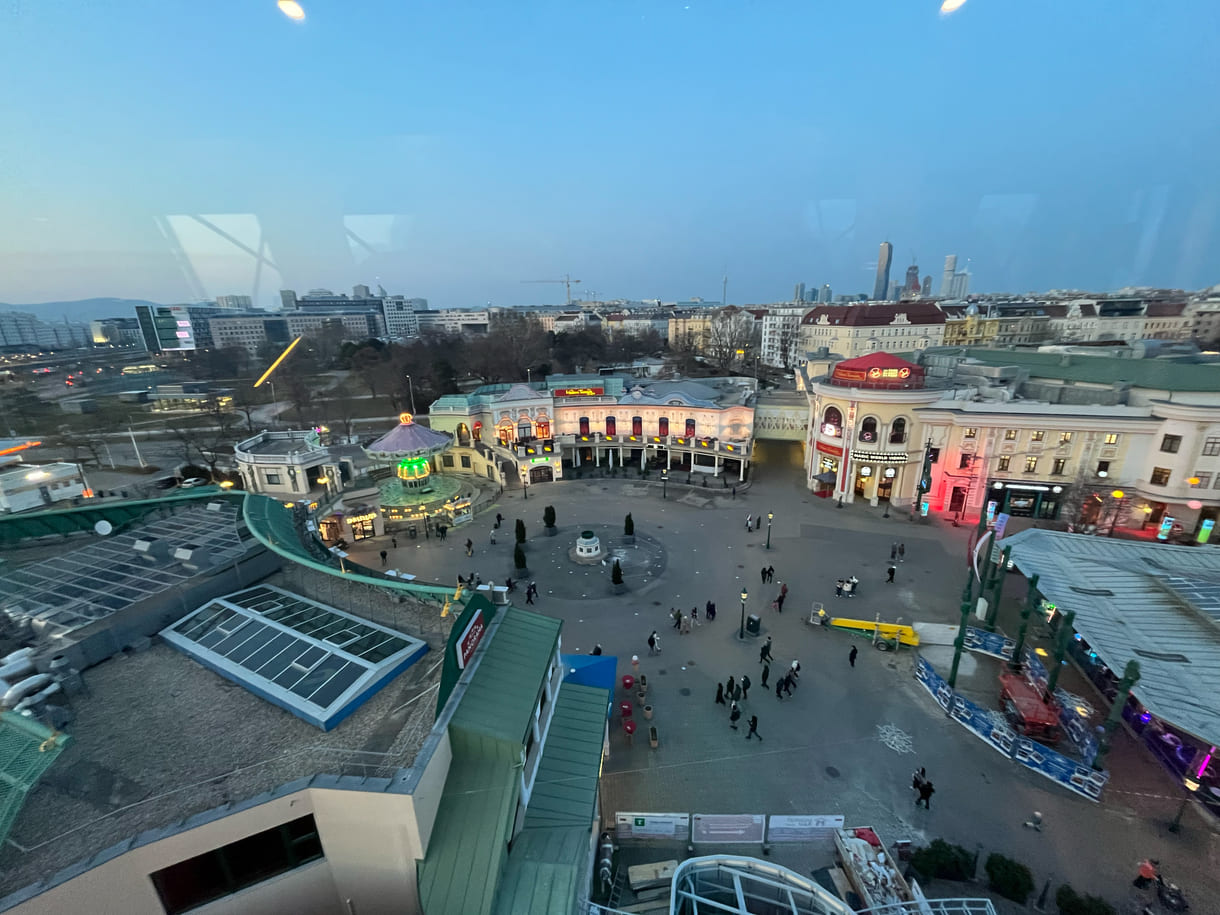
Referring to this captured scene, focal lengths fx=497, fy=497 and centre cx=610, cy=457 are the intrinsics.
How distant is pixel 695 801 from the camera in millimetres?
12680

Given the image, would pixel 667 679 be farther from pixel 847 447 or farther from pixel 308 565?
pixel 847 447

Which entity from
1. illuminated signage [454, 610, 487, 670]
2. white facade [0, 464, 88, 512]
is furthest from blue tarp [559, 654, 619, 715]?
white facade [0, 464, 88, 512]

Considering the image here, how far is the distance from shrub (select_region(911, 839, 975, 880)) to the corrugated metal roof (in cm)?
529

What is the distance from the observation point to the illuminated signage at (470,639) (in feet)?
27.4

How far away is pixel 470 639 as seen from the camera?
8859 mm

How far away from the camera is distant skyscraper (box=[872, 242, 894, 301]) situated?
91.2 meters

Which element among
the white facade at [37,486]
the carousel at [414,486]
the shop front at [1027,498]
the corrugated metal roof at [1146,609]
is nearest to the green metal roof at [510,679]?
the corrugated metal roof at [1146,609]

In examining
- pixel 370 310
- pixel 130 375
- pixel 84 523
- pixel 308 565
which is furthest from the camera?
pixel 370 310

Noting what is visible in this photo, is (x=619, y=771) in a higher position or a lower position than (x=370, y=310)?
lower

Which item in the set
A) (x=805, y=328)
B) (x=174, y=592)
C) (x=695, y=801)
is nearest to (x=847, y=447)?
(x=695, y=801)

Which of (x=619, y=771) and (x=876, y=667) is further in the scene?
(x=876, y=667)

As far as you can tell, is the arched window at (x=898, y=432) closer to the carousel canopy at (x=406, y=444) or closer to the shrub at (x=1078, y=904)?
the shrub at (x=1078, y=904)

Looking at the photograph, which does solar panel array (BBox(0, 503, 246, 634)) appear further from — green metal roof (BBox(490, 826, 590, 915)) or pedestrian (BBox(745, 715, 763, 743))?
pedestrian (BBox(745, 715, 763, 743))

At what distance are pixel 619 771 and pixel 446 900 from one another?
7971mm
